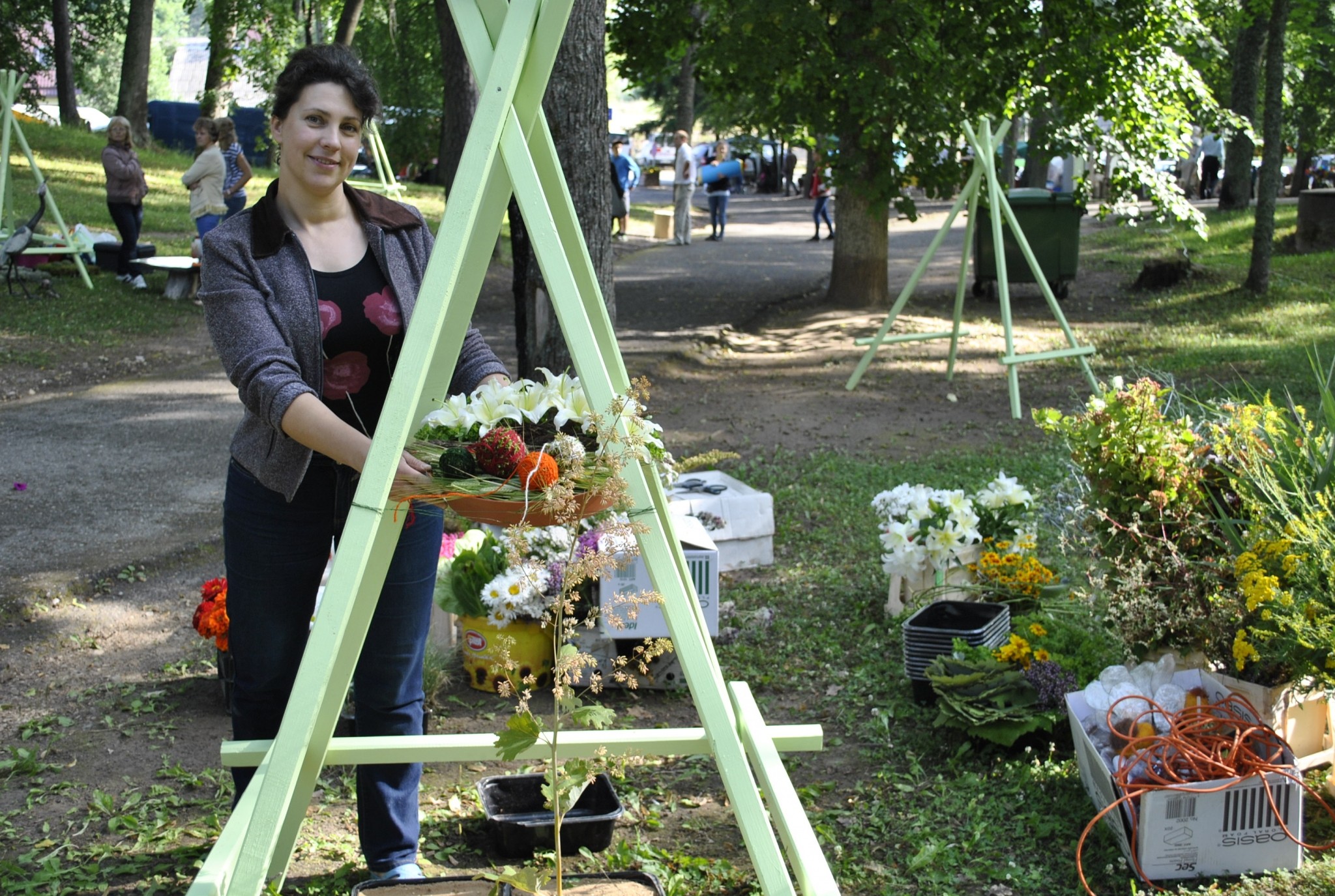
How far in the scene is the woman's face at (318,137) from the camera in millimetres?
2385

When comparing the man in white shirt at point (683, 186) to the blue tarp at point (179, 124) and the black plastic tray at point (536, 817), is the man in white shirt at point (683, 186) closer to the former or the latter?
the black plastic tray at point (536, 817)

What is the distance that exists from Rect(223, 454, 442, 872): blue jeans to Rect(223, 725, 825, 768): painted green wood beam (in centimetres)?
14

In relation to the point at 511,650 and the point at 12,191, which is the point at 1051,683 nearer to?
the point at 511,650

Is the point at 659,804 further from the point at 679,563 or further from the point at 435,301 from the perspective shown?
the point at 435,301

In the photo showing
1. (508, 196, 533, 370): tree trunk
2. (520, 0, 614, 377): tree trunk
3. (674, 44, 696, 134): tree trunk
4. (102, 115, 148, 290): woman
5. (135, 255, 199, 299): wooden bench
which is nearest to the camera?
(520, 0, 614, 377): tree trunk

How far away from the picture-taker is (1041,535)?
16.5 feet

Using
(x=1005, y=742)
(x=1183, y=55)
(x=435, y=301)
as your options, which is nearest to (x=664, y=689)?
(x=1005, y=742)

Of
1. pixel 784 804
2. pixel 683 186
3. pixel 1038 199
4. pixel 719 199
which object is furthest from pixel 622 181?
pixel 784 804

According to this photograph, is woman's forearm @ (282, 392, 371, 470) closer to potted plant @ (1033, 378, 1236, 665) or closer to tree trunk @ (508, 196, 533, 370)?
potted plant @ (1033, 378, 1236, 665)

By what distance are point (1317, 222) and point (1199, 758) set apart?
50.3 feet

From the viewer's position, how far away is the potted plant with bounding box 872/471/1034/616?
4562 mm

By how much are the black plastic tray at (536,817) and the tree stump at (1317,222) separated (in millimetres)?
15749

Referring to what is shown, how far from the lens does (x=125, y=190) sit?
40.4ft

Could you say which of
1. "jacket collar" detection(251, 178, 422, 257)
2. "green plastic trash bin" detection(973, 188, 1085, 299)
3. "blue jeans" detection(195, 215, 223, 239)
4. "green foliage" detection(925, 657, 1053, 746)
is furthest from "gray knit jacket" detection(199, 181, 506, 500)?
"green plastic trash bin" detection(973, 188, 1085, 299)
